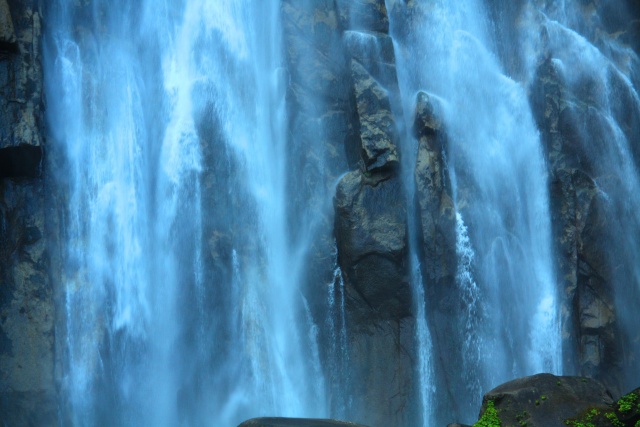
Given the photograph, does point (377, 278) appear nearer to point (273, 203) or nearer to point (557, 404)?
point (273, 203)

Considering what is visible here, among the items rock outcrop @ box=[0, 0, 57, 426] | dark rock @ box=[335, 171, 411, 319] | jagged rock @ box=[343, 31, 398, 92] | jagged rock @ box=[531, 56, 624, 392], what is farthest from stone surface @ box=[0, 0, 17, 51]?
jagged rock @ box=[531, 56, 624, 392]

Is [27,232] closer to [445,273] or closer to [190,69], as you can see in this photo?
[190,69]

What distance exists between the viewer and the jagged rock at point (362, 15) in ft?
67.8

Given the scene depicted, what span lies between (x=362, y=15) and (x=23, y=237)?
38.2ft

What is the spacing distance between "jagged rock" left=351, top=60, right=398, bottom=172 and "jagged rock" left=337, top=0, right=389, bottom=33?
1.49 m

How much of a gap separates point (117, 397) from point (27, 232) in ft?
16.0

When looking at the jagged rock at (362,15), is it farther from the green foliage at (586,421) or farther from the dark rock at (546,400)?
the green foliage at (586,421)

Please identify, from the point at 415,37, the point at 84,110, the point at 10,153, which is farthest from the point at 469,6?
the point at 10,153

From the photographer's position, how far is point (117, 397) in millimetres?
17547

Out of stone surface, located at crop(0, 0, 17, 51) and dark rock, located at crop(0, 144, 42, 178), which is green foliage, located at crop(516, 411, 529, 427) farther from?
stone surface, located at crop(0, 0, 17, 51)

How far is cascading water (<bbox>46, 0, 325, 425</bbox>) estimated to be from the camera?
17.8 m

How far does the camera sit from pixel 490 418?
12672 millimetres

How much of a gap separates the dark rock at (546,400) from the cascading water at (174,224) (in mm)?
6426

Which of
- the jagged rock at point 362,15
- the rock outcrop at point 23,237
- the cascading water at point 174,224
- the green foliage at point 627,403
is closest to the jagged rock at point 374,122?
the jagged rock at point 362,15
